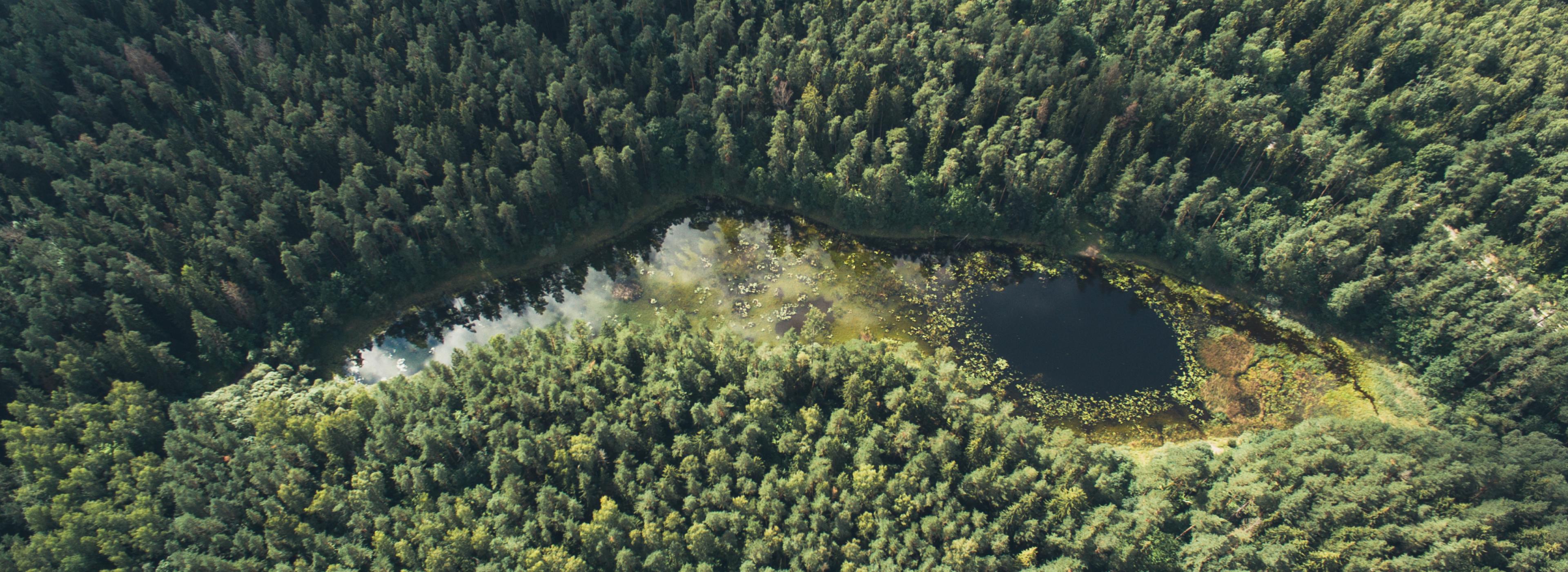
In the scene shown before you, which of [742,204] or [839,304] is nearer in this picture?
[839,304]

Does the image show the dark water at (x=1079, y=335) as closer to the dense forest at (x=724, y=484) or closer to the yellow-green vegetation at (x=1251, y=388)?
the yellow-green vegetation at (x=1251, y=388)

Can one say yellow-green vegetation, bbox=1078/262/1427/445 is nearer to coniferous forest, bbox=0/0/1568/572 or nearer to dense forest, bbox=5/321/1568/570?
coniferous forest, bbox=0/0/1568/572

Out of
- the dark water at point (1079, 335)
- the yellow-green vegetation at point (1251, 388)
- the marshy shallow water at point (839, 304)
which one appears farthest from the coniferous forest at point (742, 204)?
the dark water at point (1079, 335)

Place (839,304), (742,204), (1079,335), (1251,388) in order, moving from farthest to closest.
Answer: (742,204), (839,304), (1079,335), (1251,388)

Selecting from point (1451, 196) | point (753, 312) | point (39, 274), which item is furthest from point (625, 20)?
point (1451, 196)

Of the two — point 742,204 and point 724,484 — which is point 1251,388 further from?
point 742,204

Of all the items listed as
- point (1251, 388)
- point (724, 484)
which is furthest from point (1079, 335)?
point (724, 484)
